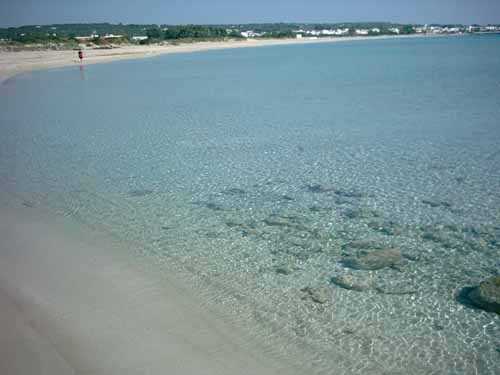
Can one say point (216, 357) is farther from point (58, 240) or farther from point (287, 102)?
point (287, 102)

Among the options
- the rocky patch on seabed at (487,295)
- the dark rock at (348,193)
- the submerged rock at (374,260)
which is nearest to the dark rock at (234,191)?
the dark rock at (348,193)

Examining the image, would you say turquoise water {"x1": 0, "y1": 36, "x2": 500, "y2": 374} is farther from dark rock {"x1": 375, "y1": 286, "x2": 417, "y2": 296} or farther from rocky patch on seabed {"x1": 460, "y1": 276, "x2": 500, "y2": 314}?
rocky patch on seabed {"x1": 460, "y1": 276, "x2": 500, "y2": 314}

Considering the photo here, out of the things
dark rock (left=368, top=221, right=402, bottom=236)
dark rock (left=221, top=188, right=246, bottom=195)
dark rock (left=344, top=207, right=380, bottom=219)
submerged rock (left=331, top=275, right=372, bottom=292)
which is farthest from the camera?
dark rock (left=221, top=188, right=246, bottom=195)

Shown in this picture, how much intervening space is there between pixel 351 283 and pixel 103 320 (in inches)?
125

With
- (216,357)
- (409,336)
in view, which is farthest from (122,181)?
(409,336)

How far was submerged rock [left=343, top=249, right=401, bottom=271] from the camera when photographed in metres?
6.62

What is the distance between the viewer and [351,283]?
614cm

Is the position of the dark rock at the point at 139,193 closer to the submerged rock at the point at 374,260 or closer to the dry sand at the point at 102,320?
the dry sand at the point at 102,320

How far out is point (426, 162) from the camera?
11961 millimetres

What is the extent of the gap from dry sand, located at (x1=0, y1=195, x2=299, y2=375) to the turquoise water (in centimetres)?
43

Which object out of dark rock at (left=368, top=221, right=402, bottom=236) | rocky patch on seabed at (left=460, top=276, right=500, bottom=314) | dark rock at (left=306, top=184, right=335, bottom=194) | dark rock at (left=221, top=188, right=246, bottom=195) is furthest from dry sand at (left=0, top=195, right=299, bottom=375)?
dark rock at (left=306, top=184, right=335, bottom=194)

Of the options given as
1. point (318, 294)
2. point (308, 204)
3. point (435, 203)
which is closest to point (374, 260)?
point (318, 294)

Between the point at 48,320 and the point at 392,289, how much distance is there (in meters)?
4.22

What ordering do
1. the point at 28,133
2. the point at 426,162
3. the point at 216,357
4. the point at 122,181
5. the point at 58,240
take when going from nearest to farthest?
the point at 216,357 → the point at 58,240 → the point at 122,181 → the point at 426,162 → the point at 28,133
